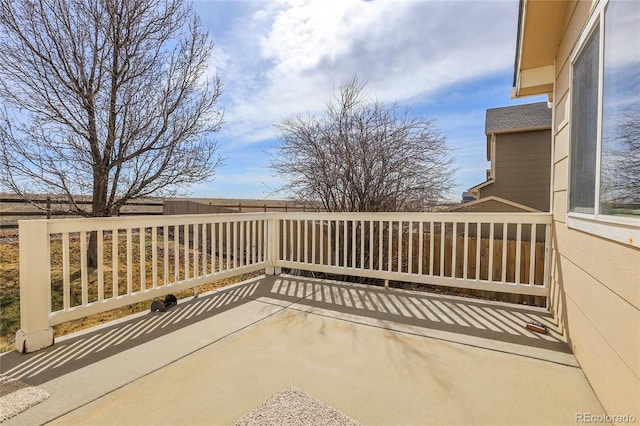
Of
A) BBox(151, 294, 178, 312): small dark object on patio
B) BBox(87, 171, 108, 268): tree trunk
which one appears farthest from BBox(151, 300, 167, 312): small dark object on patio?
BBox(87, 171, 108, 268): tree trunk

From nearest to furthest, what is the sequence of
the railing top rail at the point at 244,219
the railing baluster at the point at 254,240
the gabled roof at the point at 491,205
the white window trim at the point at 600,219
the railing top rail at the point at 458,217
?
1. the white window trim at the point at 600,219
2. the railing top rail at the point at 244,219
3. the railing top rail at the point at 458,217
4. the railing baluster at the point at 254,240
5. the gabled roof at the point at 491,205

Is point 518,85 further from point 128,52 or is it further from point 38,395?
point 128,52

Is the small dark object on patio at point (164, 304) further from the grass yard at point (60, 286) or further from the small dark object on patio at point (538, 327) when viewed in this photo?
the small dark object on patio at point (538, 327)

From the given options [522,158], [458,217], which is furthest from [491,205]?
[458,217]

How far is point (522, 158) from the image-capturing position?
8656 millimetres

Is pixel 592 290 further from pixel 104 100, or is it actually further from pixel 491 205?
pixel 491 205

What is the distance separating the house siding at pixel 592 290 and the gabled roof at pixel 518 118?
6.89m

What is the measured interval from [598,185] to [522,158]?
8.45 metres

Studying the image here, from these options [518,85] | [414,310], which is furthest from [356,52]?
[414,310]

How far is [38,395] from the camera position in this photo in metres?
1.60

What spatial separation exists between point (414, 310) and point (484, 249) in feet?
8.57

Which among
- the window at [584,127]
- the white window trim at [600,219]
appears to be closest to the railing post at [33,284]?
the white window trim at [600,219]

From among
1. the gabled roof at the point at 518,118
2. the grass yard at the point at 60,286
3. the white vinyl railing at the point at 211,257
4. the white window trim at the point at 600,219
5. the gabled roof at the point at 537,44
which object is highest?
the gabled roof at the point at 518,118

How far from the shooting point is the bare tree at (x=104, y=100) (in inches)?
155
